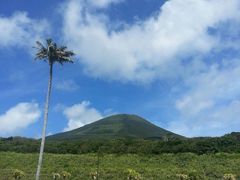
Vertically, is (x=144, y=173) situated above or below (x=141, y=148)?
below

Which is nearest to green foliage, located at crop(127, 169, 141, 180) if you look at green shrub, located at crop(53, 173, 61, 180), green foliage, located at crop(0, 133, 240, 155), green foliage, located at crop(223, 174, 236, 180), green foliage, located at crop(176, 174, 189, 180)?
green foliage, located at crop(176, 174, 189, 180)

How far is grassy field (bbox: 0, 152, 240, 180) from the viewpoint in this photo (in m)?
101

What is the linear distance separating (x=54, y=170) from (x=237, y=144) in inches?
1905

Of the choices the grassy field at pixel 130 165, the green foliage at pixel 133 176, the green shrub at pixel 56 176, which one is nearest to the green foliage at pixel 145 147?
Answer: the grassy field at pixel 130 165

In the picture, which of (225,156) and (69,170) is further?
(225,156)

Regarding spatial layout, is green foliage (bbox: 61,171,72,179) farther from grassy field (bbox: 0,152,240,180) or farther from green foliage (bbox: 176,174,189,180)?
green foliage (bbox: 176,174,189,180)

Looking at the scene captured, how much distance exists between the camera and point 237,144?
134 meters

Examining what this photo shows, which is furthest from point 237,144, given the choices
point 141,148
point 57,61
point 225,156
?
point 57,61

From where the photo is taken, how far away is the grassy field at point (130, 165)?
101062 mm

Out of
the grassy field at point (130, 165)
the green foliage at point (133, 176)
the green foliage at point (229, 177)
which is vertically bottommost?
the green foliage at point (229, 177)

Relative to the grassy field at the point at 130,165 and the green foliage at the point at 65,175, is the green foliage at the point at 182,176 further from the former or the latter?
the green foliage at the point at 65,175

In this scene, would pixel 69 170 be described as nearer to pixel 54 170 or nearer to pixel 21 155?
pixel 54 170

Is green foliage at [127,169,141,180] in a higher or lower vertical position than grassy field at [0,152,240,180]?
lower

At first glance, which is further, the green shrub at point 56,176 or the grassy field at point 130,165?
the grassy field at point 130,165
